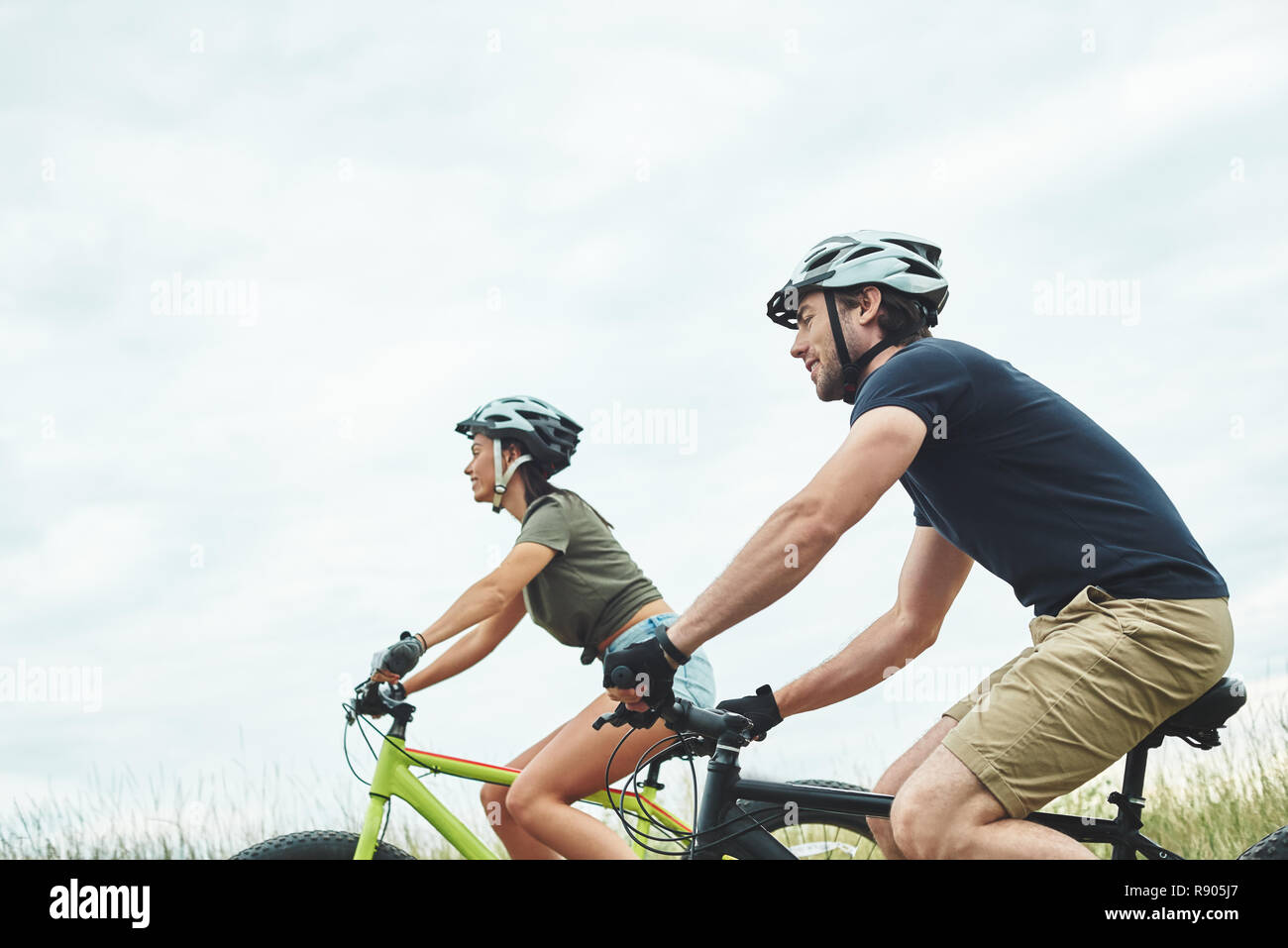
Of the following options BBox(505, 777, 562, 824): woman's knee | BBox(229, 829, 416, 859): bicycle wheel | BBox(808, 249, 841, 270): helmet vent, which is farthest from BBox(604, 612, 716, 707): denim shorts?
BBox(808, 249, 841, 270): helmet vent

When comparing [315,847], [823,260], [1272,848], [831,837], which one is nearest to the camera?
[1272,848]

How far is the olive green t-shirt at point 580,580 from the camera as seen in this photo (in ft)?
17.0

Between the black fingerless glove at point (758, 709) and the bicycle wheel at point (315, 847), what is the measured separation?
2.02 meters

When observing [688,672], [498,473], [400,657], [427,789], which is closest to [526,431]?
[498,473]

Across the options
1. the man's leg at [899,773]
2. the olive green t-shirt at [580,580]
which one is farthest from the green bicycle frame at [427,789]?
the man's leg at [899,773]

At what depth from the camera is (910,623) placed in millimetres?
3867

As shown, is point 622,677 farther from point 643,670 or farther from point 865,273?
point 865,273

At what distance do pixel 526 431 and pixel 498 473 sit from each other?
0.25 meters

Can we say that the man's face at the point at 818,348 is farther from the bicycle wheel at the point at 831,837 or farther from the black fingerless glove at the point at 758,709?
the bicycle wheel at the point at 831,837

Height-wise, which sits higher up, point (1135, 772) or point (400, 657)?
point (400, 657)
